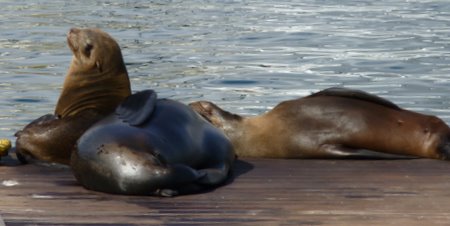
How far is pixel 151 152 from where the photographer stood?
6.33 meters

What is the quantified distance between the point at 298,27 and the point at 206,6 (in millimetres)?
4788

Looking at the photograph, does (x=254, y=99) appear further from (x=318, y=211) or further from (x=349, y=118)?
(x=318, y=211)

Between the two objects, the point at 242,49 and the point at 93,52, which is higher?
the point at 93,52

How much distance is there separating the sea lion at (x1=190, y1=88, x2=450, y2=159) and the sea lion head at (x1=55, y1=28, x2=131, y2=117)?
2.61 ft

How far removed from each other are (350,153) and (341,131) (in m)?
0.20

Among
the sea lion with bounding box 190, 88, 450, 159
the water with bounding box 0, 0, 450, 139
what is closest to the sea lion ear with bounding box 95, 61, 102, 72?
the sea lion with bounding box 190, 88, 450, 159

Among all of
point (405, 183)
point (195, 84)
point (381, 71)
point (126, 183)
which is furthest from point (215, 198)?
point (381, 71)

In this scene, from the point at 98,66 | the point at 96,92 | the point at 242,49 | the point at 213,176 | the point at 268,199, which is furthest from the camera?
the point at 242,49

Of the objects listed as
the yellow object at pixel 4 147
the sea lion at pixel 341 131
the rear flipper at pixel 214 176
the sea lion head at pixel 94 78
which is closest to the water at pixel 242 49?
the yellow object at pixel 4 147

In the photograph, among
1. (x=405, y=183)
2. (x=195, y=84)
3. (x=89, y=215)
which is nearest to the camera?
(x=89, y=215)

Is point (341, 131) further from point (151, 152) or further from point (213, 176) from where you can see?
point (151, 152)

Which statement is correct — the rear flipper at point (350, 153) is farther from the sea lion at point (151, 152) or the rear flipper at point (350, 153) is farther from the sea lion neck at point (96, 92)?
the sea lion neck at point (96, 92)

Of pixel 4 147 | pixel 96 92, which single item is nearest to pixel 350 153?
pixel 96 92

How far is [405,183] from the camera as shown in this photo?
6762 millimetres
